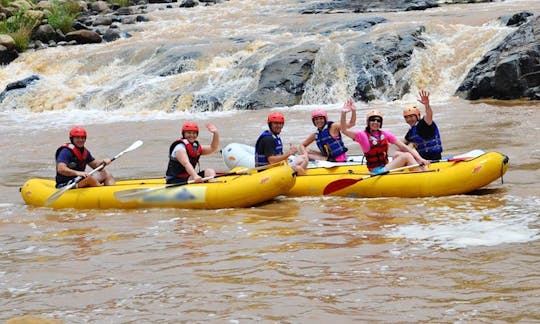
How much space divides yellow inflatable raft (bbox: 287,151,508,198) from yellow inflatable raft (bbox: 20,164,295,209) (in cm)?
47

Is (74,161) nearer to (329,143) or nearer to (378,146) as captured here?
(329,143)

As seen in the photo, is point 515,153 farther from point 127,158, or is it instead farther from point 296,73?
point 296,73

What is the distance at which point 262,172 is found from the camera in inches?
293

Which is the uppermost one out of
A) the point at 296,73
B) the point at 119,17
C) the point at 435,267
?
the point at 119,17

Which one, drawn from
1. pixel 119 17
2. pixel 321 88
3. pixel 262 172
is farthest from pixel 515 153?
pixel 119 17

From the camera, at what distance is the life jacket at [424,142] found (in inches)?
309

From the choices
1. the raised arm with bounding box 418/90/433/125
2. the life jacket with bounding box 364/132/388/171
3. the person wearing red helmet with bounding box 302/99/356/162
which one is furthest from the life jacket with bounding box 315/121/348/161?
the raised arm with bounding box 418/90/433/125

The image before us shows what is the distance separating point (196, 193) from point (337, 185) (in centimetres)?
136

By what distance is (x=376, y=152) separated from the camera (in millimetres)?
7715

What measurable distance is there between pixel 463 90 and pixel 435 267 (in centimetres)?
1232

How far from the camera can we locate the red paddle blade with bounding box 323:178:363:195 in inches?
295

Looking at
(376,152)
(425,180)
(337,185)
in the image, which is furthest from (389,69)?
(425,180)

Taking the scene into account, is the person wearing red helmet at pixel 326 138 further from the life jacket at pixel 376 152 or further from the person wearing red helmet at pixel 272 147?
the life jacket at pixel 376 152

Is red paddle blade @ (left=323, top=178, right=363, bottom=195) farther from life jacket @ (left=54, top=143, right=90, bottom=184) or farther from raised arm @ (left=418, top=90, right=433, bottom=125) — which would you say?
life jacket @ (left=54, top=143, right=90, bottom=184)
